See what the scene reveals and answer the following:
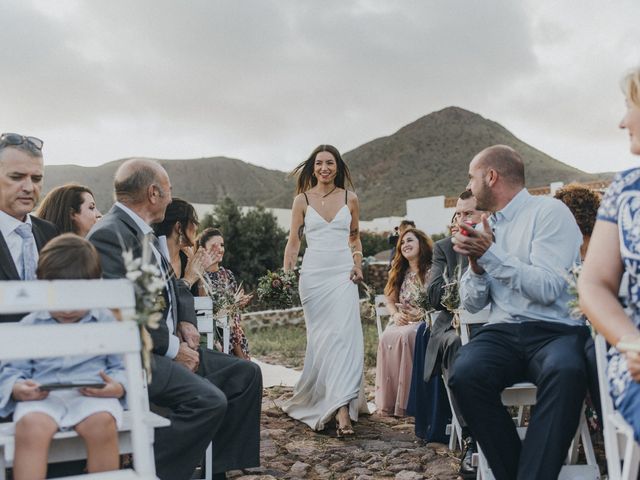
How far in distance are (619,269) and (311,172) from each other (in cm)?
412

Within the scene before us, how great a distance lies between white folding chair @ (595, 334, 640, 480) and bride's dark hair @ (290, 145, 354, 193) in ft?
12.8

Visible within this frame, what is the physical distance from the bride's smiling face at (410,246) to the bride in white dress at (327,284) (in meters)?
0.47

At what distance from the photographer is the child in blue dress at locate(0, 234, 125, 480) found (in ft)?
9.50

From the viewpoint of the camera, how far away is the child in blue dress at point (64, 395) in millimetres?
2895

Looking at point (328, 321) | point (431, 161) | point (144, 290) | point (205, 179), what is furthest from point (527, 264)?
point (205, 179)

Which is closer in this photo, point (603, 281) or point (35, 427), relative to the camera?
point (35, 427)

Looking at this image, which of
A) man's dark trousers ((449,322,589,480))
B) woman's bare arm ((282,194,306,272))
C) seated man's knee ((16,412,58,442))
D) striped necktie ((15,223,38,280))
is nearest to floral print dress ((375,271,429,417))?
woman's bare arm ((282,194,306,272))

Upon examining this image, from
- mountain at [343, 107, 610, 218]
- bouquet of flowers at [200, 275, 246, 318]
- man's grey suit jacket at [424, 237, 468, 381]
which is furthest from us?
mountain at [343, 107, 610, 218]

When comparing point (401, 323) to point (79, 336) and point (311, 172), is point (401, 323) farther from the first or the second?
point (79, 336)

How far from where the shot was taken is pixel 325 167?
21.7ft

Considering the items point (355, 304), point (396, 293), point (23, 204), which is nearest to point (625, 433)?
point (23, 204)

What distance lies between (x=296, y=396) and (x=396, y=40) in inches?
1036

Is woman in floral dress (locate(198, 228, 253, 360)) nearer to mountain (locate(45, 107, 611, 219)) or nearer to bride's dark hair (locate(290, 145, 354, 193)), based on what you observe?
bride's dark hair (locate(290, 145, 354, 193))

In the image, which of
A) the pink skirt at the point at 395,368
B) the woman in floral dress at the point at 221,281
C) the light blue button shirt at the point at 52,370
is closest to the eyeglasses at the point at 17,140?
the light blue button shirt at the point at 52,370
